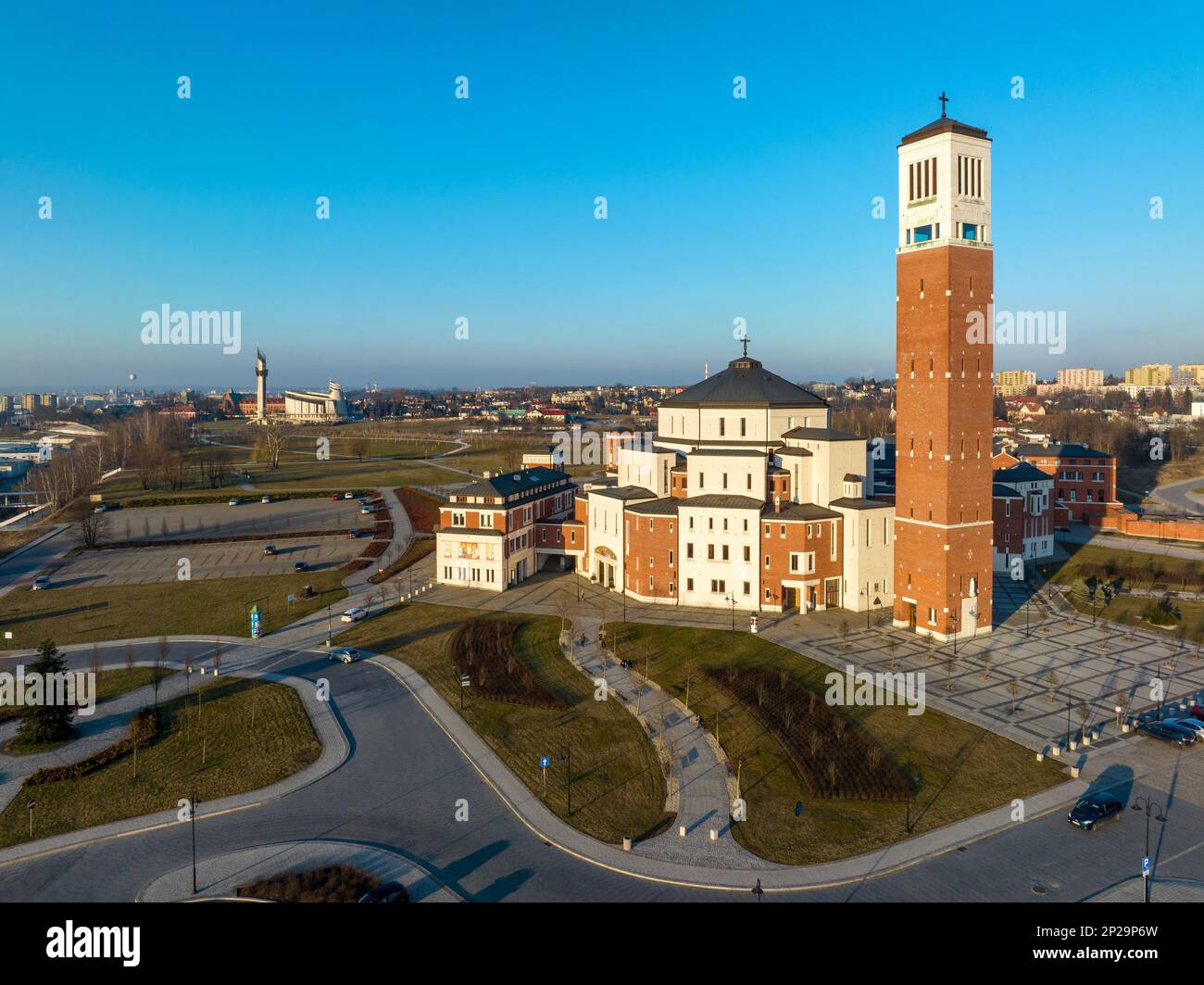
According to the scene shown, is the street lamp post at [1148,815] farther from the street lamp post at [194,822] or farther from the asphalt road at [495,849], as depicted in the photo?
the street lamp post at [194,822]

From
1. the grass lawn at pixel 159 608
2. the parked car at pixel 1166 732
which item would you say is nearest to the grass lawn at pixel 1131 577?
the parked car at pixel 1166 732

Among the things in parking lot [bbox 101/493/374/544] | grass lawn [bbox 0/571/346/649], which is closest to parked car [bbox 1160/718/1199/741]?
grass lawn [bbox 0/571/346/649]

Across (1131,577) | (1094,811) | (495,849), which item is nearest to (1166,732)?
(1094,811)

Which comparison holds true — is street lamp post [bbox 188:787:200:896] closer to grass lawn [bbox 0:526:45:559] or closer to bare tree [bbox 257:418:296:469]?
grass lawn [bbox 0:526:45:559]

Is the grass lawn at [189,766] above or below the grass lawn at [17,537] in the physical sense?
below

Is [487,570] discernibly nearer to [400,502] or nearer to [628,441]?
[628,441]

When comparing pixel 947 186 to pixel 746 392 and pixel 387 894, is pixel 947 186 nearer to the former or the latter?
pixel 746 392

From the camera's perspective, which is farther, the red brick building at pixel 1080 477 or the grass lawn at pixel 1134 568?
the red brick building at pixel 1080 477
